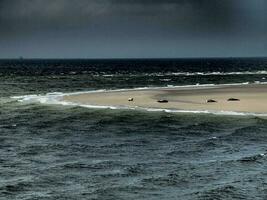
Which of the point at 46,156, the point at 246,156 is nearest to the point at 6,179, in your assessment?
the point at 46,156

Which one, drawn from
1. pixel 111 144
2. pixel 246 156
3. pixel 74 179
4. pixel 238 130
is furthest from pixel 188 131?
pixel 74 179

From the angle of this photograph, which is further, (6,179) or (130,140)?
(130,140)

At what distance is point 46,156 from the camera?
34.6 metres

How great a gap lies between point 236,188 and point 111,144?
43.9 feet

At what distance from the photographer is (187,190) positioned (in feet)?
86.1

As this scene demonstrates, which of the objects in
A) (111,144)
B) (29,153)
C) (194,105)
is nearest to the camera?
(29,153)

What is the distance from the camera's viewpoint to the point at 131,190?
2628cm

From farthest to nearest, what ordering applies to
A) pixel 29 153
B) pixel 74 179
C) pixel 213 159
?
pixel 29 153 → pixel 213 159 → pixel 74 179

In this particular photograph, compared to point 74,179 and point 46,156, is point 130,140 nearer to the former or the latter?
point 46,156

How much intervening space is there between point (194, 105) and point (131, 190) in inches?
1446

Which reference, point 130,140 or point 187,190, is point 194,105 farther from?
point 187,190

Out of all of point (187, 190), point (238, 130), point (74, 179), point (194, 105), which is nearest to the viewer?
point (187, 190)

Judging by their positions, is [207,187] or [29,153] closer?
[207,187]

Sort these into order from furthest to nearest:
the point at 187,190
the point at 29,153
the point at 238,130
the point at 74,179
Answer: the point at 238,130, the point at 29,153, the point at 74,179, the point at 187,190
